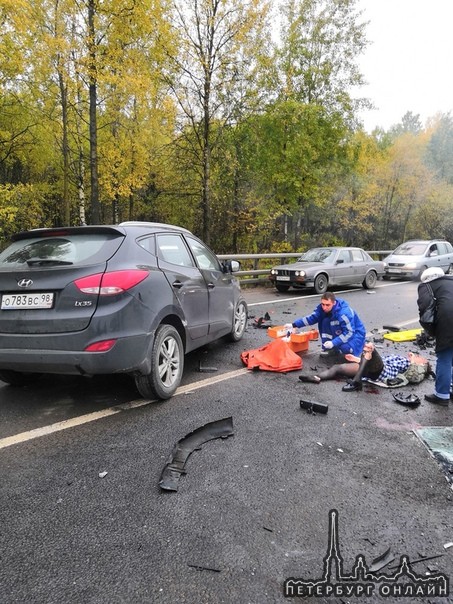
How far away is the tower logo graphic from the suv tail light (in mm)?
2401

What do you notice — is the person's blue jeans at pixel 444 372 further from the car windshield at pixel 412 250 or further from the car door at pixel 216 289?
the car windshield at pixel 412 250

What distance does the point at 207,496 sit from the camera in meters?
2.41

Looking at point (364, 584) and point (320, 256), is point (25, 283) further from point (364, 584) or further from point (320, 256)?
point (320, 256)

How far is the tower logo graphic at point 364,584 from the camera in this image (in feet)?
5.81

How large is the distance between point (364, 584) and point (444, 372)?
9.29ft

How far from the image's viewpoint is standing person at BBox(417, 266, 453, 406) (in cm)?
392

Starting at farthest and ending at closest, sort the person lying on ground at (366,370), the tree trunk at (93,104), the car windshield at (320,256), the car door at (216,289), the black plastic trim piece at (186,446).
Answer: the car windshield at (320,256), the tree trunk at (93,104), the car door at (216,289), the person lying on ground at (366,370), the black plastic trim piece at (186,446)

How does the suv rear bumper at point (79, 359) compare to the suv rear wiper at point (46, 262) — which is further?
the suv rear wiper at point (46, 262)

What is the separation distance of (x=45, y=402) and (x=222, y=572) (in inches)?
105

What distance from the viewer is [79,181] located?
18.4 meters

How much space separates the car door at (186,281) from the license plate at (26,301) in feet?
3.67

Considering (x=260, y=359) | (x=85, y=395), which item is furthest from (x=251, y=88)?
(x=85, y=395)

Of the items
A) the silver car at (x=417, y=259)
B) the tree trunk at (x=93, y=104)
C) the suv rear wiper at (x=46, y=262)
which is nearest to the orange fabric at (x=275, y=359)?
the suv rear wiper at (x=46, y=262)

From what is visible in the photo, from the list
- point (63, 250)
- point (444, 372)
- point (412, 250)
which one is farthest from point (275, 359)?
point (412, 250)
